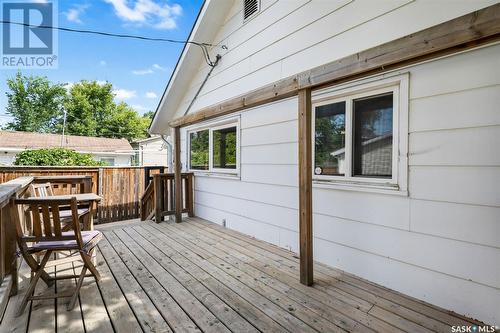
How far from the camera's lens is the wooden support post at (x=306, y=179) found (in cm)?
232

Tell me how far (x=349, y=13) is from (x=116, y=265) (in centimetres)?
355

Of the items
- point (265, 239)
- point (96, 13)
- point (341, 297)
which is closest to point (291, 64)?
point (265, 239)

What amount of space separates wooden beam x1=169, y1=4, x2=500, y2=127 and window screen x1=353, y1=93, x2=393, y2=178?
484 millimetres

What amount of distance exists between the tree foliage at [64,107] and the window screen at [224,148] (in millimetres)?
22960

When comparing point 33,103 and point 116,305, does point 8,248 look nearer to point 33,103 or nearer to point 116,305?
point 116,305

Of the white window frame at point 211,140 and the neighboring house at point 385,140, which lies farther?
the white window frame at point 211,140

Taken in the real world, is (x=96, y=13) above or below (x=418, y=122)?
above

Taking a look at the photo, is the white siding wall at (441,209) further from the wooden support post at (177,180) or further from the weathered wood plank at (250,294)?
the wooden support post at (177,180)

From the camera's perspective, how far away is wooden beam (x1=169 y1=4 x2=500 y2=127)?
1.42 metres

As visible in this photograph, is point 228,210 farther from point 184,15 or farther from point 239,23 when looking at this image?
point 184,15

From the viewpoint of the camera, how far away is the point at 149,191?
560 cm

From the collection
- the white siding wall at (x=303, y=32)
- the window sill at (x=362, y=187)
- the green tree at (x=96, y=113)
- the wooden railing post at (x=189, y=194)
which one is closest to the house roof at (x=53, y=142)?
the green tree at (x=96, y=113)

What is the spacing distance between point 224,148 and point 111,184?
11.3ft

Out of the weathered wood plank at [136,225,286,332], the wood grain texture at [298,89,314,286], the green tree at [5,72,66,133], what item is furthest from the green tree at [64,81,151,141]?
the wood grain texture at [298,89,314,286]
